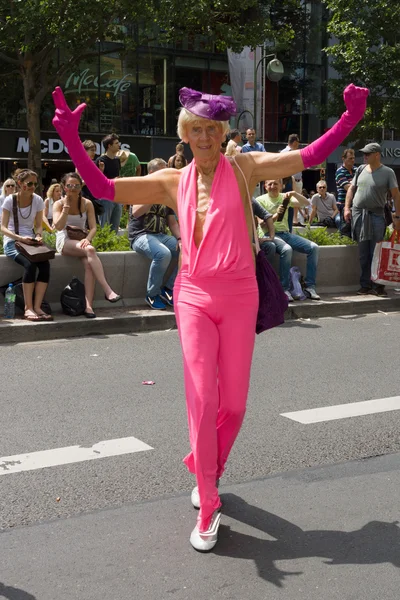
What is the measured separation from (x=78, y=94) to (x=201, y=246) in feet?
98.8

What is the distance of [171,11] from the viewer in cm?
2169

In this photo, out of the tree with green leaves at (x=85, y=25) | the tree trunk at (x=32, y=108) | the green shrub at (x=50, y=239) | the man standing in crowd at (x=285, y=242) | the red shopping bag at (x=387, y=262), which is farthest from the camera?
the tree trunk at (x=32, y=108)

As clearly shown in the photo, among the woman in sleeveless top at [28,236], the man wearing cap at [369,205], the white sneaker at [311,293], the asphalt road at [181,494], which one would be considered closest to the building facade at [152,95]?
the man wearing cap at [369,205]

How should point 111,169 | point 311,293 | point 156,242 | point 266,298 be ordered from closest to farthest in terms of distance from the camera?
point 266,298, point 156,242, point 311,293, point 111,169

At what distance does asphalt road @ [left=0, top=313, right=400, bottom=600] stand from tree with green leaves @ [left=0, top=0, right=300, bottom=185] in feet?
47.7

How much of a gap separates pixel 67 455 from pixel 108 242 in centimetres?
604

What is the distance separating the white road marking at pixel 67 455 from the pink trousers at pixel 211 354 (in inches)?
54.7

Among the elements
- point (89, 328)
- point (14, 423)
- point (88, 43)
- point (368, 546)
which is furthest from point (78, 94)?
point (368, 546)

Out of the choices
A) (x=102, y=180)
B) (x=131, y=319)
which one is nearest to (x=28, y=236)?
(x=131, y=319)

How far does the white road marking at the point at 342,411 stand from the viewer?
6176 millimetres

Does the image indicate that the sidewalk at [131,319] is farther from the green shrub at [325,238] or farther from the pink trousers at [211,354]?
the pink trousers at [211,354]

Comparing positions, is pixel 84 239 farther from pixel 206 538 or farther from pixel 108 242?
pixel 206 538

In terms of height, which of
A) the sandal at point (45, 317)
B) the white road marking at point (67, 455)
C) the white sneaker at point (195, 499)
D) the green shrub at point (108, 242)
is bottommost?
the sandal at point (45, 317)

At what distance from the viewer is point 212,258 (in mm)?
3969
